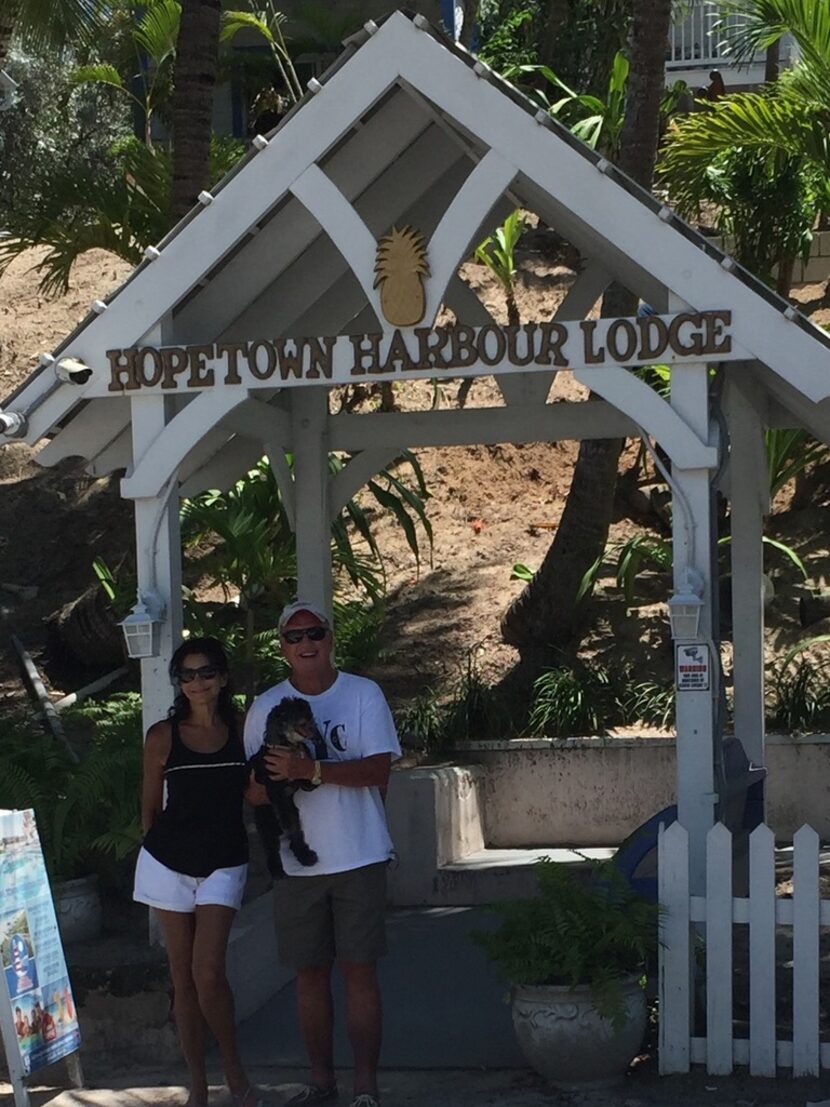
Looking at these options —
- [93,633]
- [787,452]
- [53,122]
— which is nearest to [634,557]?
[787,452]

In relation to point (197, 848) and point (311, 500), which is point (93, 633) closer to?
point (311, 500)

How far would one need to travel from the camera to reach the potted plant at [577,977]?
5562 millimetres

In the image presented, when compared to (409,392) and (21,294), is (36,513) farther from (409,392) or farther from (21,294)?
(21,294)

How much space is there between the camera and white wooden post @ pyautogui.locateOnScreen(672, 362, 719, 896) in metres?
6.04

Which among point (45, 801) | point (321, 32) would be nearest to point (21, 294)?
point (321, 32)

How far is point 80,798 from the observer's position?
23.2ft

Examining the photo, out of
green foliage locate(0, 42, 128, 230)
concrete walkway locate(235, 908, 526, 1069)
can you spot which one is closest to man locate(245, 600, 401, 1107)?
concrete walkway locate(235, 908, 526, 1069)

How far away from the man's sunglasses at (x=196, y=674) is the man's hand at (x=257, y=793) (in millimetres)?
370

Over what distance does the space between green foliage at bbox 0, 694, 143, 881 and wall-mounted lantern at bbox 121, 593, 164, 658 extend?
0.89 meters

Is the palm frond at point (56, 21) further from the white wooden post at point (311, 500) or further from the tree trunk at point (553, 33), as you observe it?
the tree trunk at point (553, 33)

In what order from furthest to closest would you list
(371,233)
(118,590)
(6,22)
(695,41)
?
(695,41)
(118,590)
(6,22)
(371,233)

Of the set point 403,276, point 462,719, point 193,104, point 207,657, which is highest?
point 193,104

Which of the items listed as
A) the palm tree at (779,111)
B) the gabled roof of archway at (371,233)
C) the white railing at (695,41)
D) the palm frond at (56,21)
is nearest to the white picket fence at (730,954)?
the gabled roof of archway at (371,233)

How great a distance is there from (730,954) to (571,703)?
216 inches
